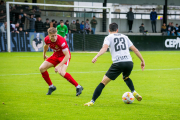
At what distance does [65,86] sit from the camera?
28.3 feet

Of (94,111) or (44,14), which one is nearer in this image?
(94,111)

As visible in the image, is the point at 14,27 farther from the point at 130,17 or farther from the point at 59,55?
the point at 59,55

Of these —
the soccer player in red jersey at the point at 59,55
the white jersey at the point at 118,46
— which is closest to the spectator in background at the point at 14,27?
the soccer player in red jersey at the point at 59,55

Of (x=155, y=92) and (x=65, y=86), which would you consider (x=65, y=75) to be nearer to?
(x=65, y=86)

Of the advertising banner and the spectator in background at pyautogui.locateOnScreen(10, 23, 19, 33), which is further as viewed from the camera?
the spectator in background at pyautogui.locateOnScreen(10, 23, 19, 33)

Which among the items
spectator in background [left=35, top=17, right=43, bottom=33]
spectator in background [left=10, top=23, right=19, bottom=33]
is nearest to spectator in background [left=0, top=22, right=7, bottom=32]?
spectator in background [left=10, top=23, right=19, bottom=33]

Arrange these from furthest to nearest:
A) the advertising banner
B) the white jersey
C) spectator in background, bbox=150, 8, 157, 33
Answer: spectator in background, bbox=150, 8, 157, 33
the advertising banner
the white jersey

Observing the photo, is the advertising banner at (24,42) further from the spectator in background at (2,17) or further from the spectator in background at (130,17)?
the spectator in background at (130,17)

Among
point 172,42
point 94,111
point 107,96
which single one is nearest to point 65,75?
point 107,96

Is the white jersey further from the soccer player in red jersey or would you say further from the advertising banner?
the advertising banner

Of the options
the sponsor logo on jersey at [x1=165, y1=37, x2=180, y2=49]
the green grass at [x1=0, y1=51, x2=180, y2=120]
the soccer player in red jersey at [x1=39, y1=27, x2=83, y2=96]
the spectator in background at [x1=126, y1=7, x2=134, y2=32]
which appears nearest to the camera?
the green grass at [x1=0, y1=51, x2=180, y2=120]

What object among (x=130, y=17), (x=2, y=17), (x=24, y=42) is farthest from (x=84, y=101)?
(x=130, y=17)

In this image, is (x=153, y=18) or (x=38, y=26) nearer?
(x=38, y=26)

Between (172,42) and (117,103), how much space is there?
78.8 ft
